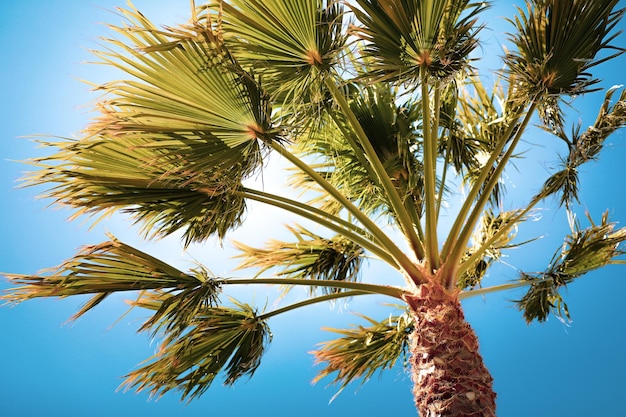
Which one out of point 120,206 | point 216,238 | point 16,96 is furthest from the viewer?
point 16,96

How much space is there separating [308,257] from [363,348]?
0.85 m

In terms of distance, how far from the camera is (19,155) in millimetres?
11031

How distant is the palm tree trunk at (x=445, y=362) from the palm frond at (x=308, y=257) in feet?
4.71

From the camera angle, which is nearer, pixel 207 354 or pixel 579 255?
pixel 207 354

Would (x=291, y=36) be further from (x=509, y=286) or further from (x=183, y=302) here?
(x=509, y=286)

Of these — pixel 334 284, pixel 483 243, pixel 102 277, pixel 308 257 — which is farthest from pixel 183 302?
pixel 483 243

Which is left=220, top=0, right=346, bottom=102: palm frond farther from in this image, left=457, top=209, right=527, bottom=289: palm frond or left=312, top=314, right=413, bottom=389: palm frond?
left=457, top=209, right=527, bottom=289: palm frond

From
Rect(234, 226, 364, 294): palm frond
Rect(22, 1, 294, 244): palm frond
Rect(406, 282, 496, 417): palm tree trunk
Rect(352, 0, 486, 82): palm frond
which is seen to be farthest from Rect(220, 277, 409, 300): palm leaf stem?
Rect(352, 0, 486, 82): palm frond

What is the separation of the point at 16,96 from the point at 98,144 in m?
10.1

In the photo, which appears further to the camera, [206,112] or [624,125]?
[624,125]

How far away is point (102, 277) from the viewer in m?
2.82

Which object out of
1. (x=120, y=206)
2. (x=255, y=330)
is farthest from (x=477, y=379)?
(x=120, y=206)

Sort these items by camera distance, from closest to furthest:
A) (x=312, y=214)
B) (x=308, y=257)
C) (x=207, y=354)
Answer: (x=312, y=214) → (x=207, y=354) → (x=308, y=257)

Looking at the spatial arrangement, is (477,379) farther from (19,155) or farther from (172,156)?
(19,155)
